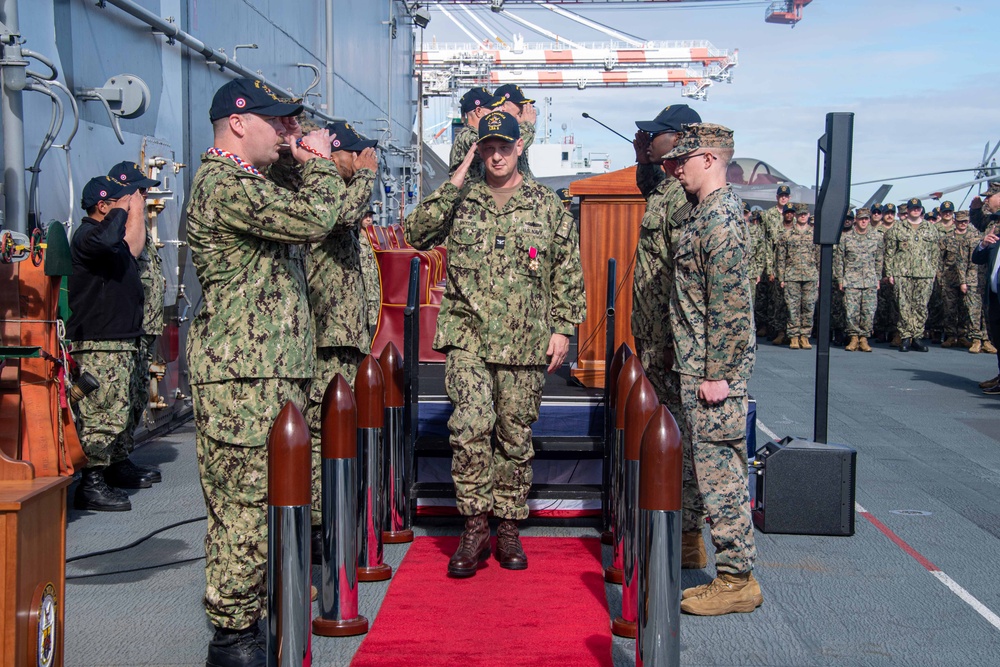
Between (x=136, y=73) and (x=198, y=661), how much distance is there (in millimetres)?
5575

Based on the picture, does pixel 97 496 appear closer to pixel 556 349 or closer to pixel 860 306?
pixel 556 349

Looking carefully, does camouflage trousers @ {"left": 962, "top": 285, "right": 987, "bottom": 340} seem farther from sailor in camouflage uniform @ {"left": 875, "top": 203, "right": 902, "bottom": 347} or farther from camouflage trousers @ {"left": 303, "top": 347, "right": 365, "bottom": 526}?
camouflage trousers @ {"left": 303, "top": 347, "right": 365, "bottom": 526}

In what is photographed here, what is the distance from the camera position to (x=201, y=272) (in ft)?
12.0

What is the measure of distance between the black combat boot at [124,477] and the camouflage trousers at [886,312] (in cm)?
1389

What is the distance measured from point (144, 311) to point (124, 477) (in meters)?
1.12

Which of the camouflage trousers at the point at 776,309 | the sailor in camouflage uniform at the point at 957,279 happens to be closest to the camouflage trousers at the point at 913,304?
the sailor in camouflage uniform at the point at 957,279

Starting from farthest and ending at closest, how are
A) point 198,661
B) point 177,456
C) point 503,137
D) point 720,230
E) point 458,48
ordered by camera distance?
point 458,48, point 177,456, point 503,137, point 720,230, point 198,661

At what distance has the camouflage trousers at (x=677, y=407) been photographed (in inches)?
190

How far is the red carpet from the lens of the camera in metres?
3.88

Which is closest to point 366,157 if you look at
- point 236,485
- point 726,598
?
point 236,485

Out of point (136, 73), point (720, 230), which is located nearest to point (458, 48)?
point (136, 73)

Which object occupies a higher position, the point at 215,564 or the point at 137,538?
the point at 215,564

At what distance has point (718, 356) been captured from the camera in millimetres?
4316

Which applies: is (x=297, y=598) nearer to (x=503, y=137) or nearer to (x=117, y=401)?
(x=503, y=137)
